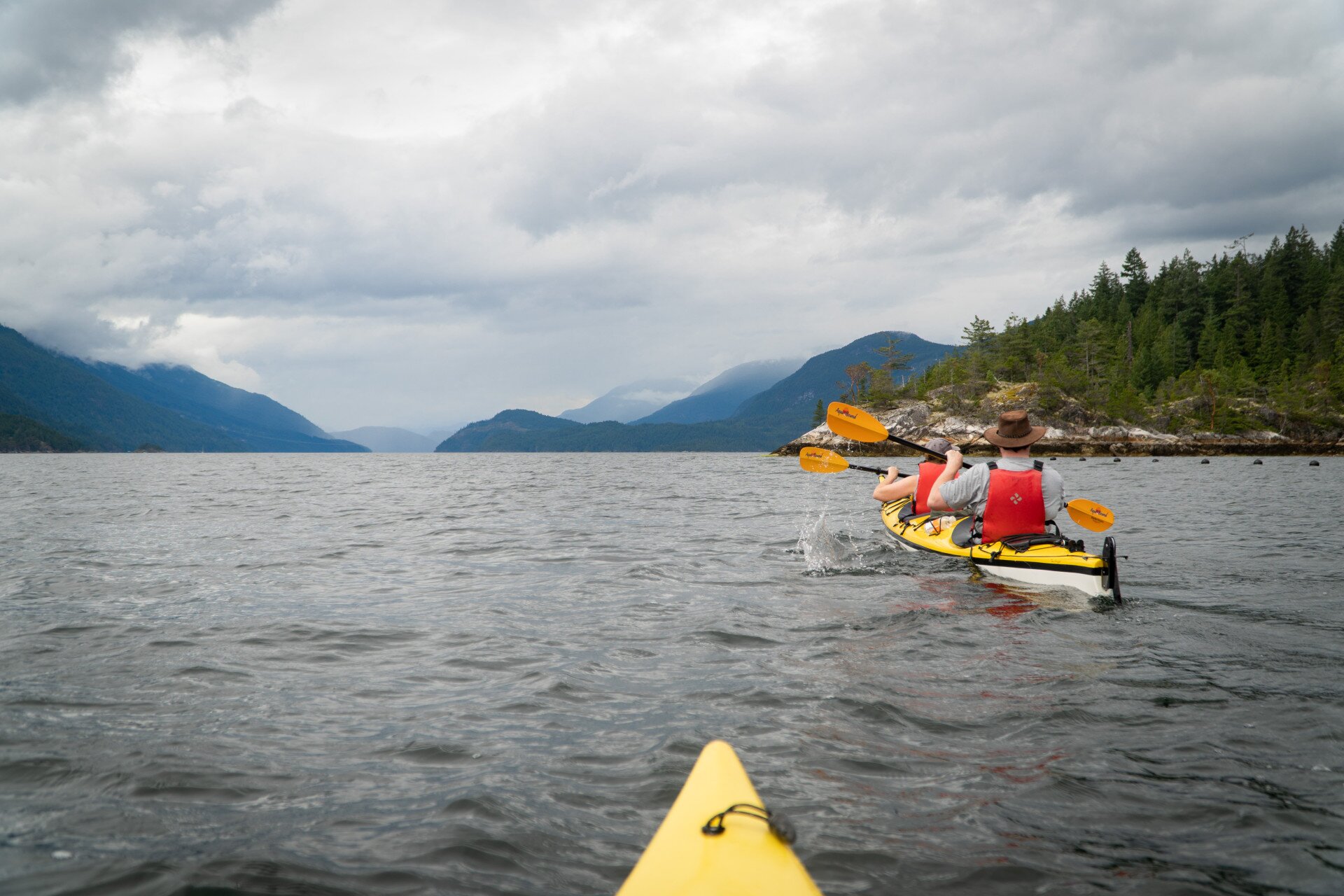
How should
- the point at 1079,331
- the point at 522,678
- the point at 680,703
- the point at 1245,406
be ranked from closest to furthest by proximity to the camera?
the point at 680,703 → the point at 522,678 → the point at 1245,406 → the point at 1079,331

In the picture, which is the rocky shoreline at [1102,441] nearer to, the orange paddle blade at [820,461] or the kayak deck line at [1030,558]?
the orange paddle blade at [820,461]

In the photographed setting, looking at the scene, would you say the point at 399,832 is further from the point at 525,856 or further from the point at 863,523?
the point at 863,523

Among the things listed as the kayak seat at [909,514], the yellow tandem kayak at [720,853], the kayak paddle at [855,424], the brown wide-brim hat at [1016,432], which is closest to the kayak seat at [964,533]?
the brown wide-brim hat at [1016,432]

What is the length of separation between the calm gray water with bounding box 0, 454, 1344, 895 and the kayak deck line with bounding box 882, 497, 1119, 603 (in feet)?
1.03

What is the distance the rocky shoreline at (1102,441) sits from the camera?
275 feet

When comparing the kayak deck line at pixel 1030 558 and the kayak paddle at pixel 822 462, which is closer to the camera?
the kayak deck line at pixel 1030 558

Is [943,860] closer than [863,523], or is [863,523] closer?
[943,860]

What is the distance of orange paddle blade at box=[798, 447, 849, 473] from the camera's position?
16.2 metres

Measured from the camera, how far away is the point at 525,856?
12.3 feet

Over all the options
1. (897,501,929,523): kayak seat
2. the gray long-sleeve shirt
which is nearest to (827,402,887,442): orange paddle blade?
(897,501,929,523): kayak seat

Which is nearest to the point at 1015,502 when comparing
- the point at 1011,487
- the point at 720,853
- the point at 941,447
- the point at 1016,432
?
the point at 1011,487

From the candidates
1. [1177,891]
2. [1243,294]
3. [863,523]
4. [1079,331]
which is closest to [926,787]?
[1177,891]

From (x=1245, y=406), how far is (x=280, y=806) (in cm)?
11560

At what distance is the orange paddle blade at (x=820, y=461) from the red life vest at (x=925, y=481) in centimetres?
187
